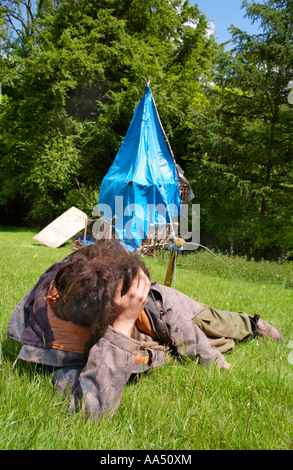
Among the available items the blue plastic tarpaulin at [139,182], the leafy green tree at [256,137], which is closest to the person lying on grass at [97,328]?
the blue plastic tarpaulin at [139,182]

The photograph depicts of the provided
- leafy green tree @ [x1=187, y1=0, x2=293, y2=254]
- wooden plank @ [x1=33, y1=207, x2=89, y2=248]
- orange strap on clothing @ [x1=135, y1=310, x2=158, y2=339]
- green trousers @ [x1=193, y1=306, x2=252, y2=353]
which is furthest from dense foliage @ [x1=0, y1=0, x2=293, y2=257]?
orange strap on clothing @ [x1=135, y1=310, x2=158, y2=339]

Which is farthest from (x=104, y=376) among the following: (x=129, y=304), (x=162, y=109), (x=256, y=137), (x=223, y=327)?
(x=162, y=109)

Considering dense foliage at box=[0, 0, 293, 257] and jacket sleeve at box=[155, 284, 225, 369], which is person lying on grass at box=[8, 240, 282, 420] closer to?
jacket sleeve at box=[155, 284, 225, 369]

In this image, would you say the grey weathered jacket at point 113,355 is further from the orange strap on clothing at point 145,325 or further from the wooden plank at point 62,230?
the wooden plank at point 62,230

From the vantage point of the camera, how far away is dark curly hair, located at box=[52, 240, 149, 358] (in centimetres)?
161

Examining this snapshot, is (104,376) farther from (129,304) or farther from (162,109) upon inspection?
(162,109)

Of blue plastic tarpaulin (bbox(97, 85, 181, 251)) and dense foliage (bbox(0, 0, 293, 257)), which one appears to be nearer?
blue plastic tarpaulin (bbox(97, 85, 181, 251))

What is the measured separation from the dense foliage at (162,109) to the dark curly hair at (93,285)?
1089 cm

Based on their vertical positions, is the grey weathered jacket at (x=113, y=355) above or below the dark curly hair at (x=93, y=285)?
below

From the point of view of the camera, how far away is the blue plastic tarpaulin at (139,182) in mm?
10477

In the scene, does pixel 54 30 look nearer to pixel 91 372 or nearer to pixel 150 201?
pixel 150 201

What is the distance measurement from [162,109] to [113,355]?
50.3ft

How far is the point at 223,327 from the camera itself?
259 centimetres

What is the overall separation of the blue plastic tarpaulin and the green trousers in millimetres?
7474
